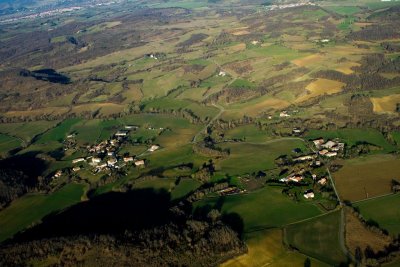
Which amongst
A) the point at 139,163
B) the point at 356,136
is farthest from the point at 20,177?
the point at 356,136

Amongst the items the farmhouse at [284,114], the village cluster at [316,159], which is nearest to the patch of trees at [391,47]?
the farmhouse at [284,114]

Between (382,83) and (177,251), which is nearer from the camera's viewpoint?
(177,251)

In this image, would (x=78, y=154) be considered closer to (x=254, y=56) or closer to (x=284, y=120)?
(x=284, y=120)

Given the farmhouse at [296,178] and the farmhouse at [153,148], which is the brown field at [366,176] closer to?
the farmhouse at [296,178]

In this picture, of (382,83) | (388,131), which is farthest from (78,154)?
(382,83)

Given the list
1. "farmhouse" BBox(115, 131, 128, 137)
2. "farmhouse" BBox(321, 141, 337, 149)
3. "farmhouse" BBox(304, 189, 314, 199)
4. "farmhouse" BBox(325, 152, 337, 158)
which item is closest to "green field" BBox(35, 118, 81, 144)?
"farmhouse" BBox(115, 131, 128, 137)

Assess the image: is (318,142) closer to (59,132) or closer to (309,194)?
(309,194)
